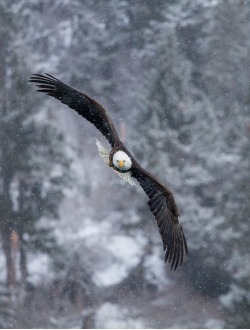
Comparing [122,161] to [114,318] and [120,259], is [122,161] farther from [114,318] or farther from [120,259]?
[114,318]

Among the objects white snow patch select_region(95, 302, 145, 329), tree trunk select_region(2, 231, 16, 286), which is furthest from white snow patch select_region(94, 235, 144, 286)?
tree trunk select_region(2, 231, 16, 286)

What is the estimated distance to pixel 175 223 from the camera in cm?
734

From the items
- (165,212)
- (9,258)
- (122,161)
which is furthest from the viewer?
(9,258)

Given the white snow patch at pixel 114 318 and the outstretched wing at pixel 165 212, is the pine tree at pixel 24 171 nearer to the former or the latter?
the white snow patch at pixel 114 318

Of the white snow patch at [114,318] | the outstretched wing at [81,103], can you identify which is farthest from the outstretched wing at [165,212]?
the white snow patch at [114,318]

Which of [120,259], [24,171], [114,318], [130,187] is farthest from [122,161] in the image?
[114,318]

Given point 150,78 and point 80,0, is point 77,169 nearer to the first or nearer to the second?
point 150,78

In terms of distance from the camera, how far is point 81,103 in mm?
7355

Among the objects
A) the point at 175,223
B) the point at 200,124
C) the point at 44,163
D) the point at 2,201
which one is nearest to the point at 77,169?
the point at 44,163

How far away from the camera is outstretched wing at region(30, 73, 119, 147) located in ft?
23.7

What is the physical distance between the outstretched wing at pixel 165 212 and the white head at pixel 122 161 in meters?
0.11

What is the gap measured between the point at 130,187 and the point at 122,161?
671cm

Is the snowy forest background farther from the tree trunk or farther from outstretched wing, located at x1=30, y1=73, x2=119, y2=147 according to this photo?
outstretched wing, located at x1=30, y1=73, x2=119, y2=147

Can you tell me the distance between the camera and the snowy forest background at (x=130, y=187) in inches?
537
